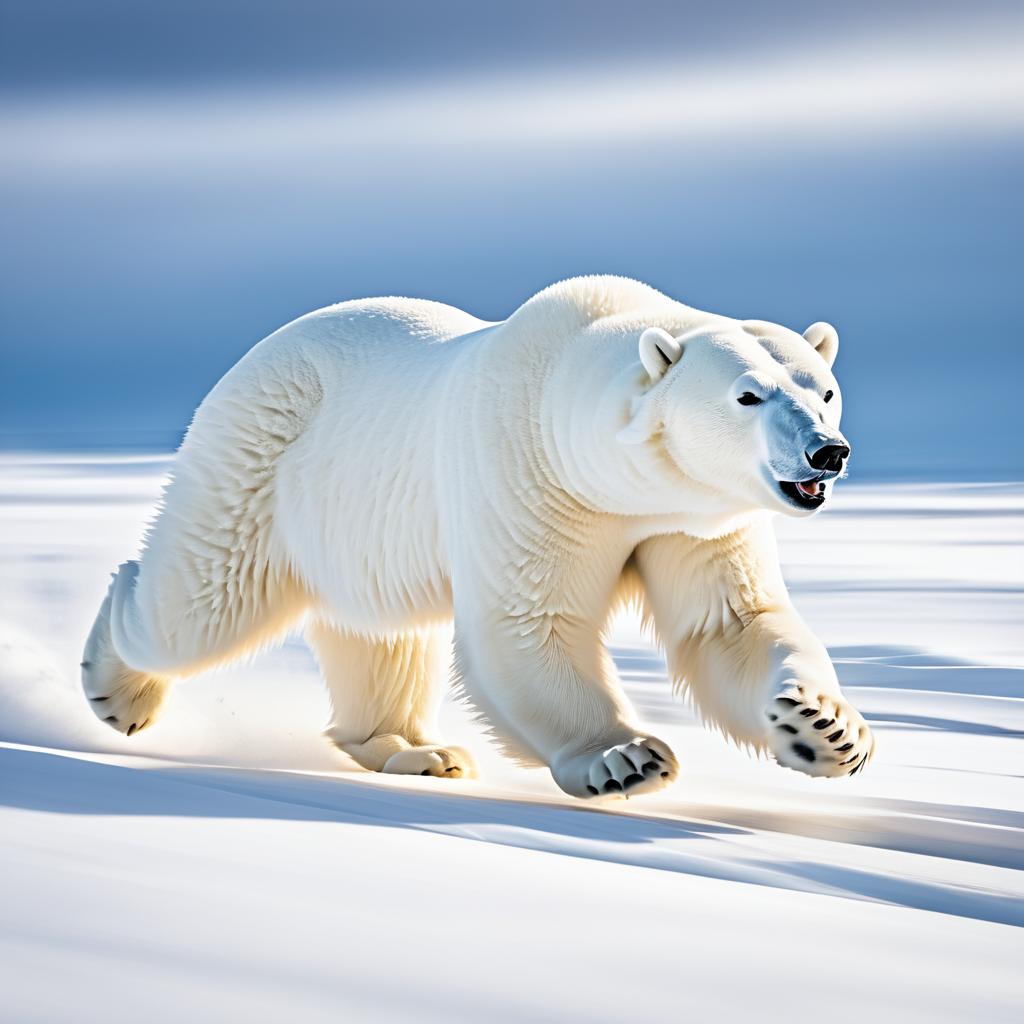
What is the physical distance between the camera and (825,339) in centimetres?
358

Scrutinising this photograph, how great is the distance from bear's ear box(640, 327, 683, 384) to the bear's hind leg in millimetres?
1566

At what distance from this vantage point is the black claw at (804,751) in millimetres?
3455

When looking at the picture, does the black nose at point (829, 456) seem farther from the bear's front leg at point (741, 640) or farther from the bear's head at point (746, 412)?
the bear's front leg at point (741, 640)

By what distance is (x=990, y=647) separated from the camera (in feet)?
20.3

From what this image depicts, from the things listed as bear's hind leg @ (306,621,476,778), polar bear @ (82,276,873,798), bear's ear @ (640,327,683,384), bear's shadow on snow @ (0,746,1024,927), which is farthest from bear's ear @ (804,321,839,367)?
bear's hind leg @ (306,621,476,778)

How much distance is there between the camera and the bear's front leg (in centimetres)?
349

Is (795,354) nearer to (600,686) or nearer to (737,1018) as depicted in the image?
(600,686)

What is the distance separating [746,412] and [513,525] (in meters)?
0.68

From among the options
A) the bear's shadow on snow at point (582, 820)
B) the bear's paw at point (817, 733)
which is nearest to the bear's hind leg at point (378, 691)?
the bear's shadow on snow at point (582, 820)

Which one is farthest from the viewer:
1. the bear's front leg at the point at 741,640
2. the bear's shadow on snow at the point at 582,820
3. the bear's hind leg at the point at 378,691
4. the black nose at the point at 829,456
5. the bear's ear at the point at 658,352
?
the bear's hind leg at the point at 378,691

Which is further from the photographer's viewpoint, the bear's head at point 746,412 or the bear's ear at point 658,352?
the bear's ear at point 658,352

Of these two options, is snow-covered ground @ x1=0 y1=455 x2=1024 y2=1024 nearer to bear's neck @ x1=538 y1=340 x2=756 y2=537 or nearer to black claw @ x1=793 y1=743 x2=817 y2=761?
black claw @ x1=793 y1=743 x2=817 y2=761

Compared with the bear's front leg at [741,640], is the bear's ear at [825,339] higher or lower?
higher

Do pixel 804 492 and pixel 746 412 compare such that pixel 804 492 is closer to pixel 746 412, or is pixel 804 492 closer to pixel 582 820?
pixel 746 412
